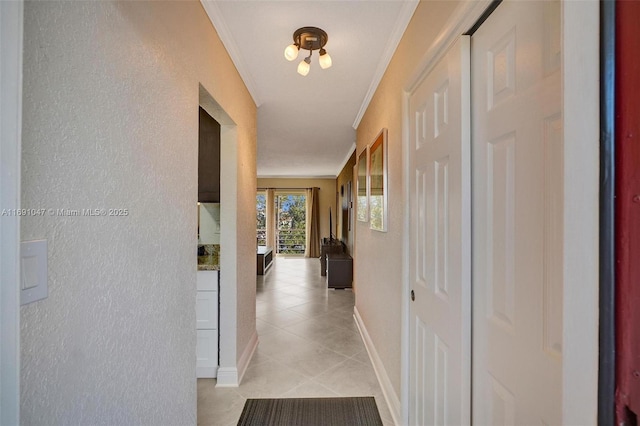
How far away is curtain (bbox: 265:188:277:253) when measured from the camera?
9141mm

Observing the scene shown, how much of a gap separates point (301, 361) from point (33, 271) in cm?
238

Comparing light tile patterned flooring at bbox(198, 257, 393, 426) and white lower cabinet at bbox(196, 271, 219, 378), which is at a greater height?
white lower cabinet at bbox(196, 271, 219, 378)

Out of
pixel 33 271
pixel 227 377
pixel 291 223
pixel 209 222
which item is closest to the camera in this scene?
pixel 33 271

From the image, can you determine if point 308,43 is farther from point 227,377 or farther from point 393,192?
point 227,377

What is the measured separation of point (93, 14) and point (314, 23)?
1214mm

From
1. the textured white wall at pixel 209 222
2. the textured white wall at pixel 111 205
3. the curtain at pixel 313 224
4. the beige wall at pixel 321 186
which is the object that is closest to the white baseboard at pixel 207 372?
the textured white wall at pixel 111 205

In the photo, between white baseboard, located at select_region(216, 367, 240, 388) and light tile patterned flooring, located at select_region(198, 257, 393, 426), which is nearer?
light tile patterned flooring, located at select_region(198, 257, 393, 426)

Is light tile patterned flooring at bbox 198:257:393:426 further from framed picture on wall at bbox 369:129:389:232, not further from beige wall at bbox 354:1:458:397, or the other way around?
framed picture on wall at bbox 369:129:389:232

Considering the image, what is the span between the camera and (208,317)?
2295 mm

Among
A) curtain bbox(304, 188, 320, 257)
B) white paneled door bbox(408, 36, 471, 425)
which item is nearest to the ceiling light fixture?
white paneled door bbox(408, 36, 471, 425)

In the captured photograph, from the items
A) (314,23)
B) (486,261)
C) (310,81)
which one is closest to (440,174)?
(486,261)

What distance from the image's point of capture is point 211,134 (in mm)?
2582

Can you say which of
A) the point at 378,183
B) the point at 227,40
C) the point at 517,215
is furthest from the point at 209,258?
the point at 517,215

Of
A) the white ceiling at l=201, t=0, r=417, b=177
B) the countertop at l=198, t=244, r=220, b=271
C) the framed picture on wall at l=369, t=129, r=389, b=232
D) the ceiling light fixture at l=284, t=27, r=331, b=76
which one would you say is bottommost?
the countertop at l=198, t=244, r=220, b=271
